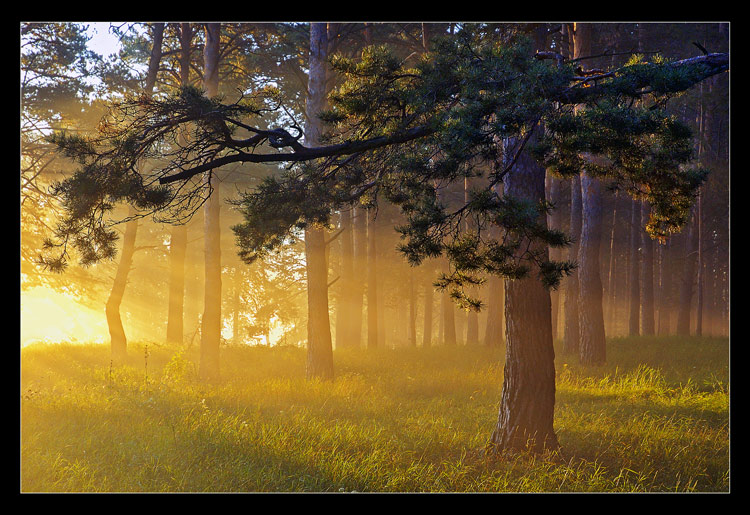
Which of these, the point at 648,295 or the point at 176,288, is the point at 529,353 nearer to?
the point at 176,288

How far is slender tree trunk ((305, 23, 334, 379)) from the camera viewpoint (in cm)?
1281

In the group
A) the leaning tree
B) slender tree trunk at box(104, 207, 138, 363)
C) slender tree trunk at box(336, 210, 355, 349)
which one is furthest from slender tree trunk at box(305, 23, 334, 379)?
slender tree trunk at box(336, 210, 355, 349)

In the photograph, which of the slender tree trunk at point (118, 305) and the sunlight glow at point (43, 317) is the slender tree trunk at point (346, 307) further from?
the sunlight glow at point (43, 317)

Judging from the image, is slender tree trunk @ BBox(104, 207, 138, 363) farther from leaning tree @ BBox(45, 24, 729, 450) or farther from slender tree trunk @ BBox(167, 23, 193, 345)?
leaning tree @ BBox(45, 24, 729, 450)

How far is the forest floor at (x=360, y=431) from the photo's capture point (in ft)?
20.9

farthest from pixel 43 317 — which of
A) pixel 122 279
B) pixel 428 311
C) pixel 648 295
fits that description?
pixel 648 295

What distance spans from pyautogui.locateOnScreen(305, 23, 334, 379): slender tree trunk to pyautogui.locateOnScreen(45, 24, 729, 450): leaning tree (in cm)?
441

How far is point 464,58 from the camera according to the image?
714cm

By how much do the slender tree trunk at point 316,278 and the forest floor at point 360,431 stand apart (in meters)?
0.64

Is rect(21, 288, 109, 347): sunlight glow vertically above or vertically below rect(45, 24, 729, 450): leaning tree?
below

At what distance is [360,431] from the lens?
8320 millimetres

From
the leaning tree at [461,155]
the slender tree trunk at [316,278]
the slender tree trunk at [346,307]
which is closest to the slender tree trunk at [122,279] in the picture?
the slender tree trunk at [316,278]

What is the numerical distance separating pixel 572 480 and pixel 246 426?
4539mm
